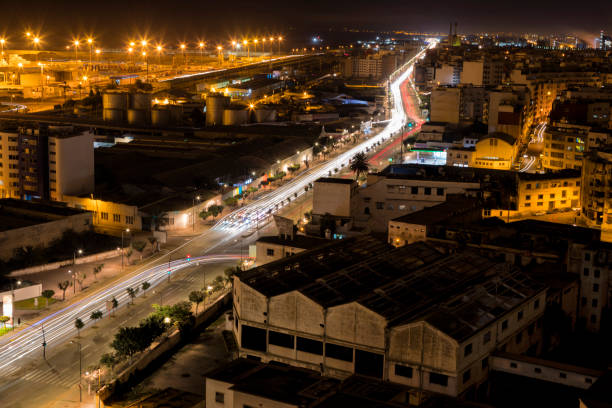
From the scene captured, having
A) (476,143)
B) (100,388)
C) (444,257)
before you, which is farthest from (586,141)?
(100,388)

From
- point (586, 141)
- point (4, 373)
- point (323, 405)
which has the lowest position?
point (4, 373)

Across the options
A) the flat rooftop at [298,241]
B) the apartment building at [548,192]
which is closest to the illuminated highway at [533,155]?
the apartment building at [548,192]

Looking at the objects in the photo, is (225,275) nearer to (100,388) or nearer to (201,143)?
(100,388)

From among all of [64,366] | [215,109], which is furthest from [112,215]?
[215,109]

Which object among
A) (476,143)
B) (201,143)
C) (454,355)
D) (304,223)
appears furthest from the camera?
(201,143)

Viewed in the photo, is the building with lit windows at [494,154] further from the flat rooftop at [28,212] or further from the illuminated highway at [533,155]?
the flat rooftop at [28,212]

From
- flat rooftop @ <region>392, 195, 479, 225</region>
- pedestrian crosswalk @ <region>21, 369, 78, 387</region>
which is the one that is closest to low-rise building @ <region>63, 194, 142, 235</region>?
flat rooftop @ <region>392, 195, 479, 225</region>
